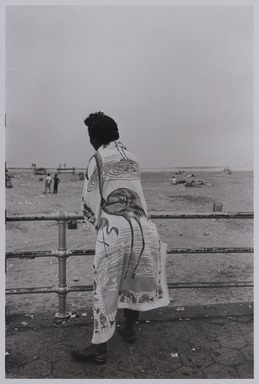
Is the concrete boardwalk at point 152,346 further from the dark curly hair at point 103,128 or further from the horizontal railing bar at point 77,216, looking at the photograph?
the dark curly hair at point 103,128

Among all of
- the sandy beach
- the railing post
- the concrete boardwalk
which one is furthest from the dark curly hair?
the concrete boardwalk

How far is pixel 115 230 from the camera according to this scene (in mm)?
2566

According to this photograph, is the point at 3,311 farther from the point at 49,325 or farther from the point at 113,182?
the point at 113,182

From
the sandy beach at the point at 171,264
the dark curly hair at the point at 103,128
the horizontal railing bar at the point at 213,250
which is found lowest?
the sandy beach at the point at 171,264

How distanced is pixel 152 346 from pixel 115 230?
38.2 inches

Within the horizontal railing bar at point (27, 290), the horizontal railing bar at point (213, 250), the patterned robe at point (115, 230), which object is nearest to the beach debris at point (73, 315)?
the horizontal railing bar at point (27, 290)

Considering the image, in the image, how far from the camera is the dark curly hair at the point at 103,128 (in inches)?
103

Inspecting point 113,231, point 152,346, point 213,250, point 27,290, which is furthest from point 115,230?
point 213,250

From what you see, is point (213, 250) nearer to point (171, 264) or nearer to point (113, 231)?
point (113, 231)

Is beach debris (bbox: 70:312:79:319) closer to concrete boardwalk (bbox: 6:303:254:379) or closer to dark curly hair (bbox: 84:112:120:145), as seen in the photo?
concrete boardwalk (bbox: 6:303:254:379)

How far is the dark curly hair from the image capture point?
8.61 feet

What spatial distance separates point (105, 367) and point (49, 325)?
756mm

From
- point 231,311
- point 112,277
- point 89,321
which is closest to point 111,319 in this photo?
point 112,277

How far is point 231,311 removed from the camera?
3428 mm
